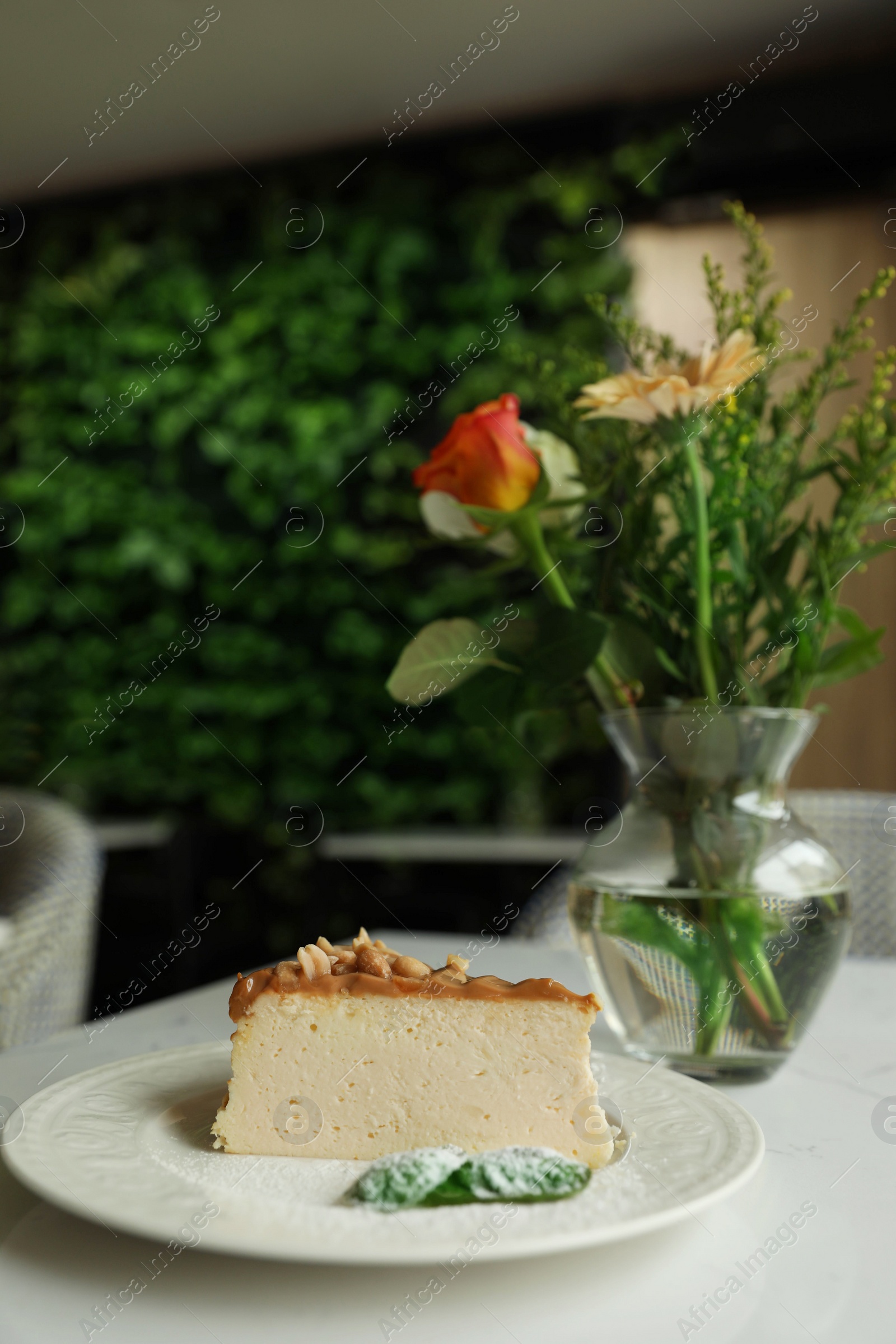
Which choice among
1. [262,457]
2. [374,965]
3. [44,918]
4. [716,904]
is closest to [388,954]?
[374,965]

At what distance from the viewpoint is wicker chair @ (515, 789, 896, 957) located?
60.3 inches

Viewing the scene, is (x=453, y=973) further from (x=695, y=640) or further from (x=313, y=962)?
(x=695, y=640)

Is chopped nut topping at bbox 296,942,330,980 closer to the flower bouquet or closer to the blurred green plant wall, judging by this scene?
the flower bouquet

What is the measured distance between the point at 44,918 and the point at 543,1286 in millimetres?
1016

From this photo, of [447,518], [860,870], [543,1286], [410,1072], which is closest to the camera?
[543,1286]

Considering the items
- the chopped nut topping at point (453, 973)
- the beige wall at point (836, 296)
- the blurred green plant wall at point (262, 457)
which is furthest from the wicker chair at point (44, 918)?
the beige wall at point (836, 296)

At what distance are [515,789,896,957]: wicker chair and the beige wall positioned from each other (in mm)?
1040

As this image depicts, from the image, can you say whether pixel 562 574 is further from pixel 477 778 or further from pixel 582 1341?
pixel 477 778

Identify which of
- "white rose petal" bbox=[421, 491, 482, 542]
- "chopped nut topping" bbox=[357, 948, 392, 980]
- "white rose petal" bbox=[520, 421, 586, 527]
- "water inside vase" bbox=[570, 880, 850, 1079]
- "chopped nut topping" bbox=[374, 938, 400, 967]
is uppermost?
"white rose petal" bbox=[421, 491, 482, 542]

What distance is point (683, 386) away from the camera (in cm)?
75

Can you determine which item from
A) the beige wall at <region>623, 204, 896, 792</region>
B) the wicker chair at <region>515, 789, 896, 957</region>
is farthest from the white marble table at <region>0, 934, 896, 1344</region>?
the beige wall at <region>623, 204, 896, 792</region>

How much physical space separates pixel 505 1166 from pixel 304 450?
2.59 meters

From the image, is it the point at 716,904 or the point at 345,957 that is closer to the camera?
the point at 345,957

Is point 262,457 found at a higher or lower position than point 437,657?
higher
